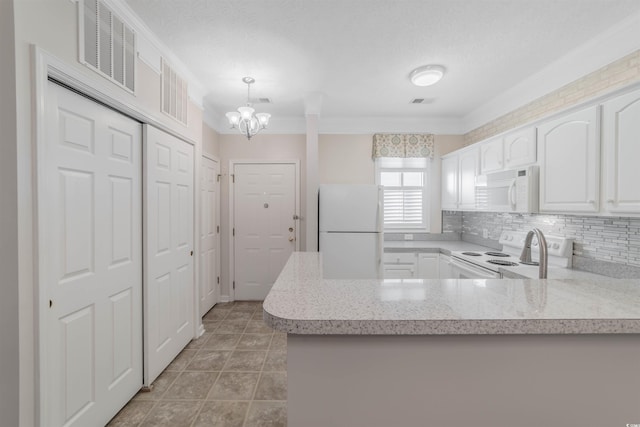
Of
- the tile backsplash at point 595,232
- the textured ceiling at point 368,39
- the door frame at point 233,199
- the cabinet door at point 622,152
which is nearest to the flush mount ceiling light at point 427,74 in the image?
the textured ceiling at point 368,39

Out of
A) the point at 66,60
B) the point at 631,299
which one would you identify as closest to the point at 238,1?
the point at 66,60

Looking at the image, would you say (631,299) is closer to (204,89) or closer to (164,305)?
(164,305)

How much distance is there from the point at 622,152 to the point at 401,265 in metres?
2.19

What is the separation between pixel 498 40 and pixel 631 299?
6.29 feet

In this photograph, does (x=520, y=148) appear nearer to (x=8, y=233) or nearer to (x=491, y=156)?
(x=491, y=156)

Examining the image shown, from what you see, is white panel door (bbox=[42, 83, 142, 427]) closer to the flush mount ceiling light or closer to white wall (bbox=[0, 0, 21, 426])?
white wall (bbox=[0, 0, 21, 426])

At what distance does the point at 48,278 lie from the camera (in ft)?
4.33

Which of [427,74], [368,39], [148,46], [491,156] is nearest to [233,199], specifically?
[148,46]

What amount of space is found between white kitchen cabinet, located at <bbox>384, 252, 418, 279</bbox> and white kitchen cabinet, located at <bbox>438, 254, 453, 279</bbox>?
279mm

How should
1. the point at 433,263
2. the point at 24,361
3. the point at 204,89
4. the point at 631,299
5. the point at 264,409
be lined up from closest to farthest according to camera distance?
the point at 631,299 → the point at 24,361 → the point at 264,409 → the point at 204,89 → the point at 433,263

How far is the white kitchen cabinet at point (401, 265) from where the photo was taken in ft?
11.4

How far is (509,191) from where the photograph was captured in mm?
2545

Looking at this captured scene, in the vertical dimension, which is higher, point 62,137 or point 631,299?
point 62,137

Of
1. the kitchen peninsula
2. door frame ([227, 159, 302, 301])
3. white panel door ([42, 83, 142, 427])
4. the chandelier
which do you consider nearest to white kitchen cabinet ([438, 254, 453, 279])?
door frame ([227, 159, 302, 301])
